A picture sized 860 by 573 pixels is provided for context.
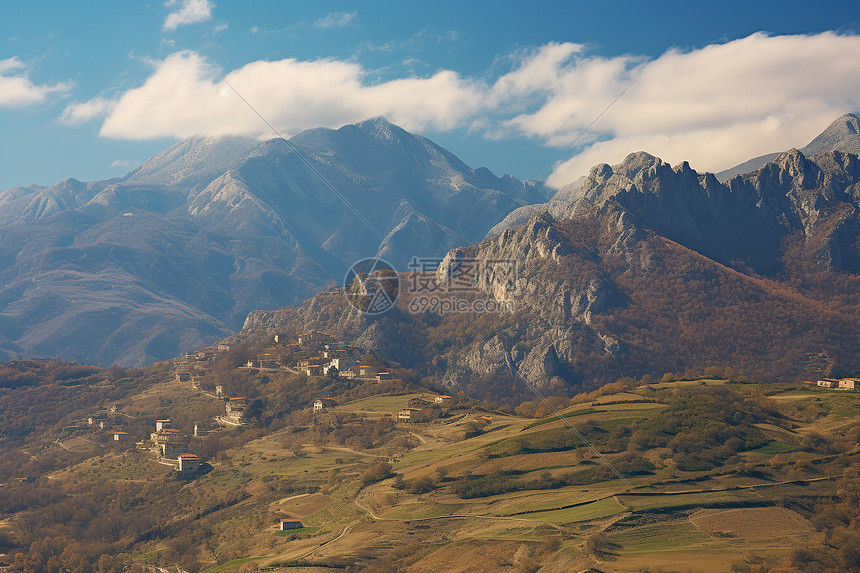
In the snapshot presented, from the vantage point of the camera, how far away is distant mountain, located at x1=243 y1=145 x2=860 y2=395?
157m

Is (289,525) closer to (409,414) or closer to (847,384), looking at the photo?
(409,414)

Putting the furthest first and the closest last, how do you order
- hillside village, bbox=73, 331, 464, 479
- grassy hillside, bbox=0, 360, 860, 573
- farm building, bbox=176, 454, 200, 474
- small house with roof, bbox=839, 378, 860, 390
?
hillside village, bbox=73, 331, 464, 479
small house with roof, bbox=839, 378, 860, 390
farm building, bbox=176, 454, 200, 474
grassy hillside, bbox=0, 360, 860, 573

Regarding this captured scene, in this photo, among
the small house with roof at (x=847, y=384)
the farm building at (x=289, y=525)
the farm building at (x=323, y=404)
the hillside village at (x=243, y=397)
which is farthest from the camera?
the farm building at (x=323, y=404)

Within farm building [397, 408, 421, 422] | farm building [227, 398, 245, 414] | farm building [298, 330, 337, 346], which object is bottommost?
farm building [397, 408, 421, 422]

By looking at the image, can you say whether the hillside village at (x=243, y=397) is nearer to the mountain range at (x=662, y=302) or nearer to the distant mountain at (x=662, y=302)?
the distant mountain at (x=662, y=302)

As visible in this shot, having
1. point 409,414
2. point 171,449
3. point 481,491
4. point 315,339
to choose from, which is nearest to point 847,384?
point 481,491

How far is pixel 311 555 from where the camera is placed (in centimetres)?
6569

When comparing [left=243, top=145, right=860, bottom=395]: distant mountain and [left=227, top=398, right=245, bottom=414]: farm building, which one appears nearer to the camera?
[left=227, top=398, right=245, bottom=414]: farm building

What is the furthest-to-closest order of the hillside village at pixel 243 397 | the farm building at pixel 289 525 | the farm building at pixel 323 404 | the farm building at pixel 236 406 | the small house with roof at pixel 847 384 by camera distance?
1. the farm building at pixel 236 406
2. the farm building at pixel 323 404
3. the hillside village at pixel 243 397
4. the small house with roof at pixel 847 384
5. the farm building at pixel 289 525

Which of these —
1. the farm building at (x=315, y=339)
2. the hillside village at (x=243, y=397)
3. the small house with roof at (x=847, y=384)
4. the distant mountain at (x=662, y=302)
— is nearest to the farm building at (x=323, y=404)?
the hillside village at (x=243, y=397)

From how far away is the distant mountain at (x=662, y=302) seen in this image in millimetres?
157250

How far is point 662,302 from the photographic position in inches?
6821

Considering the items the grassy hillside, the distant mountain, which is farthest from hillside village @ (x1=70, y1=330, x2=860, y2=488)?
the distant mountain

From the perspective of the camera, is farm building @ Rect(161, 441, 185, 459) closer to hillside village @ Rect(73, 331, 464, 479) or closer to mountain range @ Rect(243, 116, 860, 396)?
hillside village @ Rect(73, 331, 464, 479)
